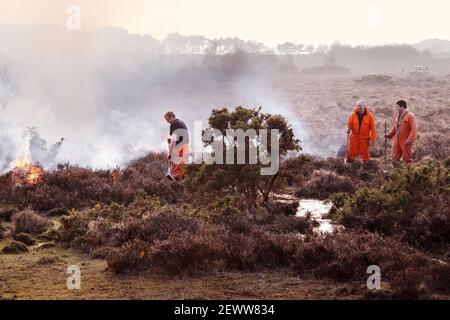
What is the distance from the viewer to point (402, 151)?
13.7m

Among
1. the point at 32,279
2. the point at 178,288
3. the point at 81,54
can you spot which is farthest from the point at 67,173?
the point at 81,54

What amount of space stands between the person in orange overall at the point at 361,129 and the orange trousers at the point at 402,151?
23.9 inches

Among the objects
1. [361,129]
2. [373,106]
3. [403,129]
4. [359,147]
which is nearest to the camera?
[403,129]

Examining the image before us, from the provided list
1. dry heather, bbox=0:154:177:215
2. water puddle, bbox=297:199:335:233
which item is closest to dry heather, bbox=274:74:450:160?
water puddle, bbox=297:199:335:233

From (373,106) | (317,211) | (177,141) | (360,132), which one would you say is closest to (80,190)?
(177,141)

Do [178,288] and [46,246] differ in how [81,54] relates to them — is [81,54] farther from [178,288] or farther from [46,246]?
[178,288]

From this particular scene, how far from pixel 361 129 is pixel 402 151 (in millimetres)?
1253

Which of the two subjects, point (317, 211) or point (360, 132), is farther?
point (360, 132)

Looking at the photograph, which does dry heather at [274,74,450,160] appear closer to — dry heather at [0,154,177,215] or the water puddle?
the water puddle

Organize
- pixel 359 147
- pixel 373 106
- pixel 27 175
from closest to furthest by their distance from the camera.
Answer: pixel 27 175 < pixel 359 147 < pixel 373 106

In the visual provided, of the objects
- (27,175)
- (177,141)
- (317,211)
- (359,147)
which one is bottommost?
(317,211)

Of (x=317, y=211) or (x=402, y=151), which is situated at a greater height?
(x=402, y=151)

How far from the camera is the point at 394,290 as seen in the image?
5621 mm

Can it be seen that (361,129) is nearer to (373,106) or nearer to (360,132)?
(360,132)
